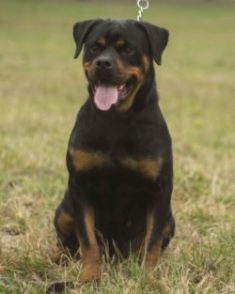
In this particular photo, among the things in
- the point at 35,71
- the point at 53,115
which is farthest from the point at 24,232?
the point at 35,71

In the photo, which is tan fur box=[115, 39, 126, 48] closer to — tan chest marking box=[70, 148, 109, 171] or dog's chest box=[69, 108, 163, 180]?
dog's chest box=[69, 108, 163, 180]

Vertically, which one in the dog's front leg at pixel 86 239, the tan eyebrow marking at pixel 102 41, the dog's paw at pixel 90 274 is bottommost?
the dog's paw at pixel 90 274

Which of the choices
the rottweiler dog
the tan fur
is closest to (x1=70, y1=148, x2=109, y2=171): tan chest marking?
the rottweiler dog

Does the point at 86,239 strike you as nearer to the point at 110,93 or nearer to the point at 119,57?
the point at 110,93

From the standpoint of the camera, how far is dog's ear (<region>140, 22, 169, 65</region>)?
4453 millimetres

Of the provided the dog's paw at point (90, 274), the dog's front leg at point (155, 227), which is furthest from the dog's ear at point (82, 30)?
the dog's paw at point (90, 274)

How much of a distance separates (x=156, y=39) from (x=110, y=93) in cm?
45

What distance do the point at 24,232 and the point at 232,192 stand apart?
2.41 metres

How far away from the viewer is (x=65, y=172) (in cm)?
754

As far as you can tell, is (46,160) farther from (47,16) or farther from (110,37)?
(47,16)

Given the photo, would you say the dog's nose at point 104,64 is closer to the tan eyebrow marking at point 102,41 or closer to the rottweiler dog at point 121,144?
the rottweiler dog at point 121,144

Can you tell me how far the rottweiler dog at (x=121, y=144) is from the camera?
438 cm

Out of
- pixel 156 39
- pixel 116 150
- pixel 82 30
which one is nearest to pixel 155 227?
pixel 116 150

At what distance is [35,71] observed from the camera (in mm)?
19391
